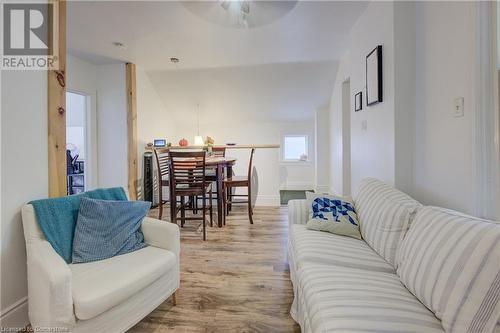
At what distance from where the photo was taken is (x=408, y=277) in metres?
1.26

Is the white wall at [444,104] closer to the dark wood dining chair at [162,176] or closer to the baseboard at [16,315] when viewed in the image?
the baseboard at [16,315]

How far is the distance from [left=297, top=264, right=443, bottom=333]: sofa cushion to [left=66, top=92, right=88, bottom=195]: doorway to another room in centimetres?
486

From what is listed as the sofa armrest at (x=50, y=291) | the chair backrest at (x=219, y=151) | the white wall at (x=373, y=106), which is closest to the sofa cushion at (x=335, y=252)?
the white wall at (x=373, y=106)

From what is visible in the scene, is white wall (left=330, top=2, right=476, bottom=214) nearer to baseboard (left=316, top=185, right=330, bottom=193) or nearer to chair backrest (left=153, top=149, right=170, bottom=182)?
chair backrest (left=153, top=149, right=170, bottom=182)

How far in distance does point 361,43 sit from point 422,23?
1.08 m

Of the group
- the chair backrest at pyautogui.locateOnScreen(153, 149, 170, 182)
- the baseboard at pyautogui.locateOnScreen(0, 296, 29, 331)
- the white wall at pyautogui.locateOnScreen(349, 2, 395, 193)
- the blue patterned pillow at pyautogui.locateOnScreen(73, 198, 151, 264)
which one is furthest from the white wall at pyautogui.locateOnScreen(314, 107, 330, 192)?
the baseboard at pyautogui.locateOnScreen(0, 296, 29, 331)

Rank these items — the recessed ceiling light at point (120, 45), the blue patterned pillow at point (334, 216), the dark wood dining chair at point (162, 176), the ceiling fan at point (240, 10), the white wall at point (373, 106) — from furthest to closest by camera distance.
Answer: the dark wood dining chair at point (162, 176) < the recessed ceiling light at point (120, 45) < the ceiling fan at point (240, 10) < the white wall at point (373, 106) < the blue patterned pillow at point (334, 216)

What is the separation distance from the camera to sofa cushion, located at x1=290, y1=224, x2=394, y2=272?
1533 millimetres

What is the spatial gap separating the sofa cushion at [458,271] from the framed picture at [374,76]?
1.57 m

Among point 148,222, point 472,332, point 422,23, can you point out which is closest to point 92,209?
point 148,222

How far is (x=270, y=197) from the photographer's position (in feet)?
15.6

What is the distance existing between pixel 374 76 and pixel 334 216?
149 centimetres

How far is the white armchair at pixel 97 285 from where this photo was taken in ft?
3.90

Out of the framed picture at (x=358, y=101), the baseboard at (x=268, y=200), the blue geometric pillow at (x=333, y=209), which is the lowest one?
the baseboard at (x=268, y=200)
